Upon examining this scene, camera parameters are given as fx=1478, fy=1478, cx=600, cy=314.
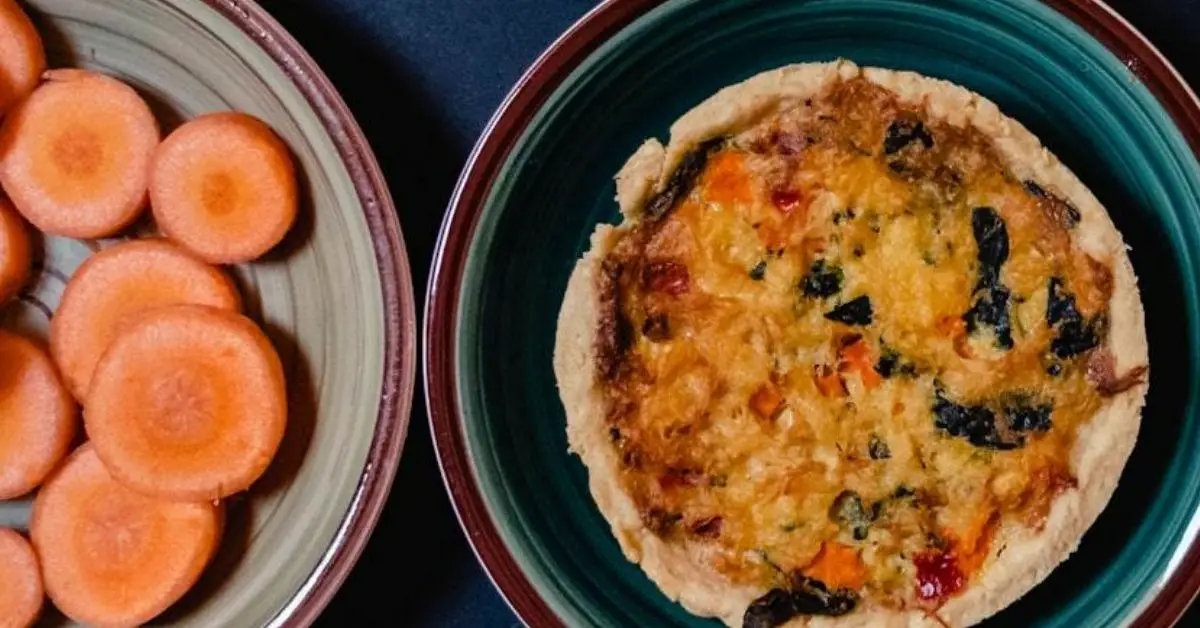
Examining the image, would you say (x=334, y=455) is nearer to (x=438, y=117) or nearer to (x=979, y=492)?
(x=438, y=117)

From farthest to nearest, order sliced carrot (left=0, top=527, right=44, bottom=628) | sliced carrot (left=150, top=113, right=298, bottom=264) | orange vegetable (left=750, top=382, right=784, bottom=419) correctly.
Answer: sliced carrot (left=0, top=527, right=44, bottom=628), sliced carrot (left=150, top=113, right=298, bottom=264), orange vegetable (left=750, top=382, right=784, bottom=419)

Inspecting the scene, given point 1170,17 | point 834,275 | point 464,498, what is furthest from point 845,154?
point 464,498

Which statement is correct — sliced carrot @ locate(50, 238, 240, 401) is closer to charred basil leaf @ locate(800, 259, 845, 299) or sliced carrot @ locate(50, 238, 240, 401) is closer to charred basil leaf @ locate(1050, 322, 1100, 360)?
charred basil leaf @ locate(800, 259, 845, 299)

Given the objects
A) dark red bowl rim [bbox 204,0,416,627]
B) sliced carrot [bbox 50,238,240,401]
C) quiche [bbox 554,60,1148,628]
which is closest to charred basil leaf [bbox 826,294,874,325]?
quiche [bbox 554,60,1148,628]

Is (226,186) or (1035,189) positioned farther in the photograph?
(226,186)

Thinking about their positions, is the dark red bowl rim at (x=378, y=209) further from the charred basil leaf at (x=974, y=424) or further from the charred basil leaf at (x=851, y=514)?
the charred basil leaf at (x=974, y=424)

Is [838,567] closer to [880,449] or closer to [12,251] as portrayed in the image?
[880,449]

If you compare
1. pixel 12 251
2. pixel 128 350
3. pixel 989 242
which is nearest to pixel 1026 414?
pixel 989 242
